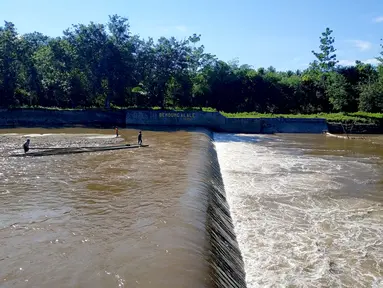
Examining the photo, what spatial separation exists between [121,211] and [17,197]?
10.8 feet

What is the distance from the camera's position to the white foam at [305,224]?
7168 mm

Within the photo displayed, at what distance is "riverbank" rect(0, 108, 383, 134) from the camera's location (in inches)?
1332

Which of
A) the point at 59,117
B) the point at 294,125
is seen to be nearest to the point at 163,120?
the point at 59,117

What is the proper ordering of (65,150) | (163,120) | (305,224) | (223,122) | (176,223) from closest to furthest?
1. (176,223)
2. (305,224)
3. (65,150)
4. (223,122)
5. (163,120)

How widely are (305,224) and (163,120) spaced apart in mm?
25918

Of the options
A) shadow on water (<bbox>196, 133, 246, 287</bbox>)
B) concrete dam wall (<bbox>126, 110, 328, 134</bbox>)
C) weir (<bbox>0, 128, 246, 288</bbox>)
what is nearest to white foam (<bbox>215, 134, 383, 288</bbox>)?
shadow on water (<bbox>196, 133, 246, 287</bbox>)

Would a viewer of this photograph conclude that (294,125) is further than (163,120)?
Yes

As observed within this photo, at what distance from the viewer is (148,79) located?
38188 mm

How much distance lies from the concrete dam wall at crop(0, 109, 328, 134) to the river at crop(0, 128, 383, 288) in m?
17.8

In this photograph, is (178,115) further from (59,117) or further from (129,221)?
(129,221)

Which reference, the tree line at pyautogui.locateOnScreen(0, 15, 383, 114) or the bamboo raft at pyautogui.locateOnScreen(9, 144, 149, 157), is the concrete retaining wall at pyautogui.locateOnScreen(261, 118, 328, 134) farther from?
the bamboo raft at pyautogui.locateOnScreen(9, 144, 149, 157)

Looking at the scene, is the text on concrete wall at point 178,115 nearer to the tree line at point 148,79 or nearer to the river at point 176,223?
the tree line at point 148,79

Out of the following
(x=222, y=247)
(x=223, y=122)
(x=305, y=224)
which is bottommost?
(x=305, y=224)

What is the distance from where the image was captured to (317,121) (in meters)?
35.4
